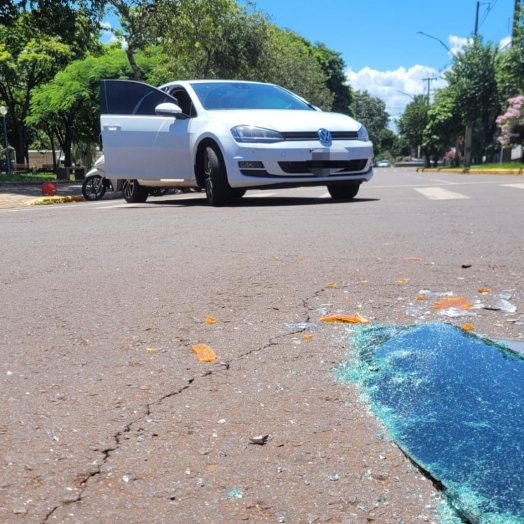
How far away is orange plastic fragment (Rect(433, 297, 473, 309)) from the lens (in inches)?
124

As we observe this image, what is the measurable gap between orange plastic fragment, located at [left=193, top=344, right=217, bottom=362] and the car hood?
563 centimetres

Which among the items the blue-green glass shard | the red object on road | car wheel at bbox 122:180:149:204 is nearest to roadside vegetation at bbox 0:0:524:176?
the red object on road

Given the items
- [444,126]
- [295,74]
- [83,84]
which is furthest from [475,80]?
[83,84]

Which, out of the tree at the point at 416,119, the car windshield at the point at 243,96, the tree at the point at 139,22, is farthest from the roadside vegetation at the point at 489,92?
the tree at the point at 416,119

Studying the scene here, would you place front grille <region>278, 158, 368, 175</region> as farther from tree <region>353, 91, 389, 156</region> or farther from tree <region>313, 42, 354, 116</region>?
tree <region>353, 91, 389, 156</region>

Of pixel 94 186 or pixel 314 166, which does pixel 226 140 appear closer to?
pixel 314 166

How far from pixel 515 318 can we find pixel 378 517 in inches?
68.1

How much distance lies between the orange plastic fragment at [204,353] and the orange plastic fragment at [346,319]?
0.61m

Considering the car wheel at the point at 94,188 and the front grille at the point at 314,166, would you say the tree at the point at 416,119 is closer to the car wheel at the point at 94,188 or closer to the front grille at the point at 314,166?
the car wheel at the point at 94,188

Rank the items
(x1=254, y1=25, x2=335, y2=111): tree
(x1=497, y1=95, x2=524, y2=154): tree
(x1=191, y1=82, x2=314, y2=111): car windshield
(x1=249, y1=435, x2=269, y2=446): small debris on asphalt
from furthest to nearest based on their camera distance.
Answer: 1. (x1=254, y1=25, x2=335, y2=111): tree
2. (x1=497, y1=95, x2=524, y2=154): tree
3. (x1=191, y1=82, x2=314, y2=111): car windshield
4. (x1=249, y1=435, x2=269, y2=446): small debris on asphalt

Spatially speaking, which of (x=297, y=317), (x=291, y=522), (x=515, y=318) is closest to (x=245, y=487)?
(x=291, y=522)

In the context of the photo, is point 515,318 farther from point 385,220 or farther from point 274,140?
point 274,140

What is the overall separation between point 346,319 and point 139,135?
22.2ft

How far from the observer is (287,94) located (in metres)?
9.33
